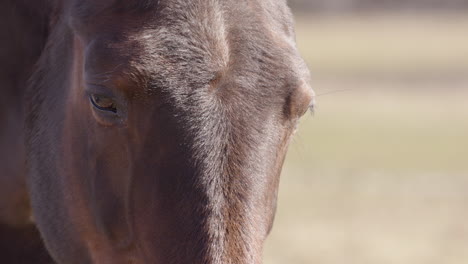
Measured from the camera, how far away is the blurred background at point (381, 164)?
34.6ft

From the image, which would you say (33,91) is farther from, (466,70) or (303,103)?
(466,70)

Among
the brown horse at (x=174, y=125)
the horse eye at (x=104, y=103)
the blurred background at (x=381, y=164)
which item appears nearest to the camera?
the brown horse at (x=174, y=125)

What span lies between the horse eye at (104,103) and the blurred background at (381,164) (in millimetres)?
917

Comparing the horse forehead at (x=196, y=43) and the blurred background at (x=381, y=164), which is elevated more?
the horse forehead at (x=196, y=43)

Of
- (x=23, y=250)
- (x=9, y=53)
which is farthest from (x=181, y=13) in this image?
(x=23, y=250)

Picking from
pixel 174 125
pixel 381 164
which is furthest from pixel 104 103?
pixel 381 164

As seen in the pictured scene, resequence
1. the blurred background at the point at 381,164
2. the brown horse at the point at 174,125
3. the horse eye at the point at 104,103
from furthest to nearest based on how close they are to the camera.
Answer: the blurred background at the point at 381,164 → the horse eye at the point at 104,103 → the brown horse at the point at 174,125

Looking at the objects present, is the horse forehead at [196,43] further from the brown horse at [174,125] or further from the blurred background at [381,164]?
the blurred background at [381,164]

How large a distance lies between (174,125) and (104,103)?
276 mm

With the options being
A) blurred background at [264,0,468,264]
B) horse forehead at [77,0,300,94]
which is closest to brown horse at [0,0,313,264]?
horse forehead at [77,0,300,94]

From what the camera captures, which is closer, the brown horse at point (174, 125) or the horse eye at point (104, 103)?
the brown horse at point (174, 125)

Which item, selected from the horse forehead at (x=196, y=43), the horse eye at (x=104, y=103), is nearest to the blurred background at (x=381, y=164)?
the horse forehead at (x=196, y=43)

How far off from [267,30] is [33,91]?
3.72ft

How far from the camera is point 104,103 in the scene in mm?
2906
